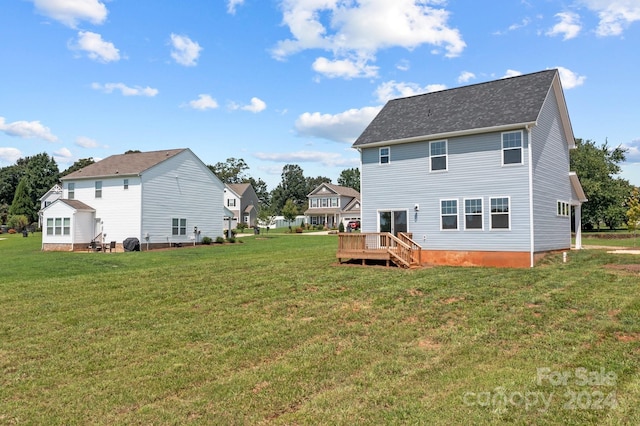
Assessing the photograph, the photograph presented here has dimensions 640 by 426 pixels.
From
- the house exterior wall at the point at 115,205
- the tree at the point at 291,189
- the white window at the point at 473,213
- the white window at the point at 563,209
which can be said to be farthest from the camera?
the tree at the point at 291,189

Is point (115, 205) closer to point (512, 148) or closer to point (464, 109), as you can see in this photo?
point (464, 109)

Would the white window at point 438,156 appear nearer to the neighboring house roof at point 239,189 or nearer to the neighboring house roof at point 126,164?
the neighboring house roof at point 126,164

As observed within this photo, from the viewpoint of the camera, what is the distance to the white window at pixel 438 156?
17.9m

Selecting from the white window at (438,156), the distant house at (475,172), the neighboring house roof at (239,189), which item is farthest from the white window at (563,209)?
the neighboring house roof at (239,189)

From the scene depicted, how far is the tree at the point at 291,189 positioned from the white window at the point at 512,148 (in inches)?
3303

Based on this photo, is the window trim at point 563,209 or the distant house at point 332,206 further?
the distant house at point 332,206

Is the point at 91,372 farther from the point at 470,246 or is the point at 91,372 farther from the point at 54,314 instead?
the point at 470,246

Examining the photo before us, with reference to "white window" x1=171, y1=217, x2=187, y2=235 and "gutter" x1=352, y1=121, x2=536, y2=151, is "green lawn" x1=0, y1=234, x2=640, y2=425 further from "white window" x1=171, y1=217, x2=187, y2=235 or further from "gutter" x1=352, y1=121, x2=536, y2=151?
"white window" x1=171, y1=217, x2=187, y2=235

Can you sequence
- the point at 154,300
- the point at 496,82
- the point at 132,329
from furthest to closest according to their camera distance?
the point at 496,82 < the point at 154,300 < the point at 132,329

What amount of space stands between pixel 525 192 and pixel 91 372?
15.4 metres

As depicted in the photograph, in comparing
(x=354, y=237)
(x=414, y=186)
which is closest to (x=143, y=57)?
(x=354, y=237)

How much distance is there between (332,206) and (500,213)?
47.5 meters

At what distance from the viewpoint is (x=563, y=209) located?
20734 mm

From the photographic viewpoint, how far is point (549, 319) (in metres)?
8.00
